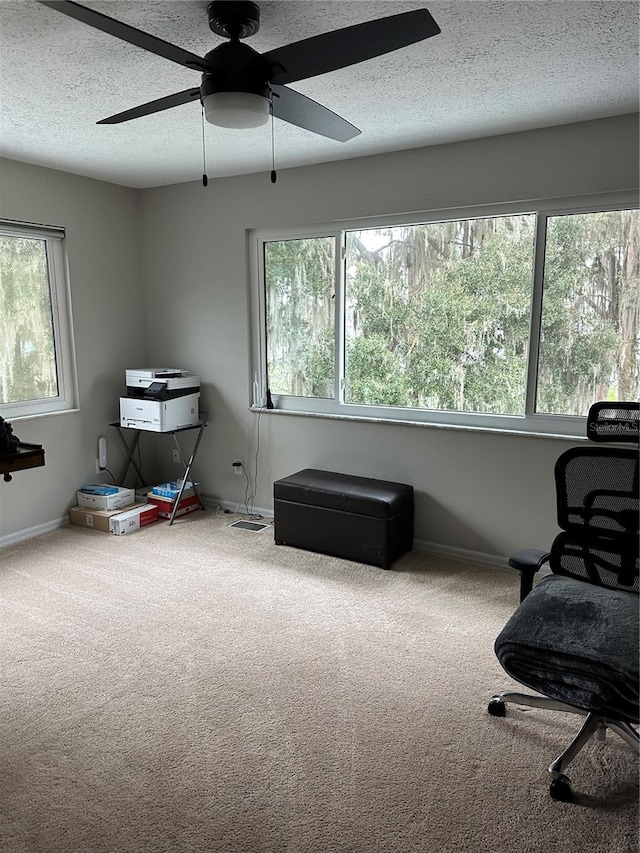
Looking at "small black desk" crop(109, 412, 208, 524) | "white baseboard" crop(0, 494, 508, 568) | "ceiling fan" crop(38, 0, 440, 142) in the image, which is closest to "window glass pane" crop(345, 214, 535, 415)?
"white baseboard" crop(0, 494, 508, 568)

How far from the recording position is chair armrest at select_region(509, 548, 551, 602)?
2.24 meters

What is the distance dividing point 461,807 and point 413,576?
172 cm

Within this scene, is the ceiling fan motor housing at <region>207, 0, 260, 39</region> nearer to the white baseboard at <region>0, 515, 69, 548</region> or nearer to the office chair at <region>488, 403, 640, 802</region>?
the office chair at <region>488, 403, 640, 802</region>

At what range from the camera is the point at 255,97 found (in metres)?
1.96

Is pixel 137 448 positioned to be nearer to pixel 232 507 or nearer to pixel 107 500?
pixel 107 500

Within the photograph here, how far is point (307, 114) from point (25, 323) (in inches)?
110

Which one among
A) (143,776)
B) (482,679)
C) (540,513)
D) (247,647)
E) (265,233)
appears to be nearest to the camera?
(143,776)

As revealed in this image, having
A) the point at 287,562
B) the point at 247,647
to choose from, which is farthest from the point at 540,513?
the point at 247,647

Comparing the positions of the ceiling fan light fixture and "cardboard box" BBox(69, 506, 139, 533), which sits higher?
the ceiling fan light fixture

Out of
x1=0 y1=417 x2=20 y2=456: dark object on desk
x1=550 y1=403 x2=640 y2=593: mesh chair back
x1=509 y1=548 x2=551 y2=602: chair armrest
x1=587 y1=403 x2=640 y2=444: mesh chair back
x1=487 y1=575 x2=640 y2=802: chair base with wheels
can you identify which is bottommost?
x1=487 y1=575 x2=640 y2=802: chair base with wheels

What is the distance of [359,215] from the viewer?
392cm

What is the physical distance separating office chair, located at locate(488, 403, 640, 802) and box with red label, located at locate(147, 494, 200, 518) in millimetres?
2925

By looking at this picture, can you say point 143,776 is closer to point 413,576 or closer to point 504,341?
point 413,576

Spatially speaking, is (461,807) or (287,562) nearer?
(461,807)
